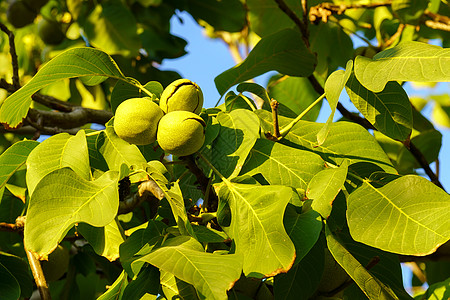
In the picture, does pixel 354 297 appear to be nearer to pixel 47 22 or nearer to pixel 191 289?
pixel 191 289

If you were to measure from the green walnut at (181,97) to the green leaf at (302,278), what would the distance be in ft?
1.18

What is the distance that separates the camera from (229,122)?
102cm

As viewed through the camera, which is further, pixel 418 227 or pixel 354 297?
pixel 354 297

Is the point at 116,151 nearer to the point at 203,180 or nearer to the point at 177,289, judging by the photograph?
the point at 203,180

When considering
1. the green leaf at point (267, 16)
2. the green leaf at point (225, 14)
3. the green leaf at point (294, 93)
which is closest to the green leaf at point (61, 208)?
the green leaf at point (294, 93)

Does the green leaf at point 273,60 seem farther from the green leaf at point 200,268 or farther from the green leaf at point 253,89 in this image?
the green leaf at point 200,268

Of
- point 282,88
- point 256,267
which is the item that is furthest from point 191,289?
point 282,88

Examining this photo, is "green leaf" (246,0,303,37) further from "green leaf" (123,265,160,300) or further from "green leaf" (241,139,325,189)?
"green leaf" (123,265,160,300)

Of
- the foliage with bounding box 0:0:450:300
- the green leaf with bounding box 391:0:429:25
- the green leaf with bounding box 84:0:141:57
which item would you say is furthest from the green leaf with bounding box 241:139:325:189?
the green leaf with bounding box 84:0:141:57

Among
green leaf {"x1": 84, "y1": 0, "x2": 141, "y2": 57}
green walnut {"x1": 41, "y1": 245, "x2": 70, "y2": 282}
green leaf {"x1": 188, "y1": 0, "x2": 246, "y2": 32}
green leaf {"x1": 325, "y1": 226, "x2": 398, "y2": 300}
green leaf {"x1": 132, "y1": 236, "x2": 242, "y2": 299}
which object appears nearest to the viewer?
green leaf {"x1": 132, "y1": 236, "x2": 242, "y2": 299}

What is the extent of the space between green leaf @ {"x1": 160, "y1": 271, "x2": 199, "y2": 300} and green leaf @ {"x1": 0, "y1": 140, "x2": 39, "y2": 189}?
417 millimetres

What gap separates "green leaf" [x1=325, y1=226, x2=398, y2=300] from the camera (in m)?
0.84

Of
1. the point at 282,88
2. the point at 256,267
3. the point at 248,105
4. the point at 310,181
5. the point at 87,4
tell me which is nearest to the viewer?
the point at 256,267

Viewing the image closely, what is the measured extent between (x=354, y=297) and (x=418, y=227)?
0.29 meters
